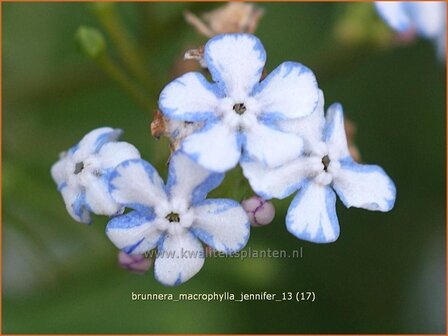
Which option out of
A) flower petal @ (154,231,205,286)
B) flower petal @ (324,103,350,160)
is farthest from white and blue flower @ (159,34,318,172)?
flower petal @ (154,231,205,286)

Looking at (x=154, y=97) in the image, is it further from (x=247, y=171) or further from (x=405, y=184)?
(x=405, y=184)

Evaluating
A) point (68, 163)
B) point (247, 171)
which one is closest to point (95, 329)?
point (68, 163)

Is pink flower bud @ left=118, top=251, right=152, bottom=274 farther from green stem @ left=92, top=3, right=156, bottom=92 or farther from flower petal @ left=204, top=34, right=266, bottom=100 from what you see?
green stem @ left=92, top=3, right=156, bottom=92

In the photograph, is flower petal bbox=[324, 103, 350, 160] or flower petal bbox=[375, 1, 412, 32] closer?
flower petal bbox=[324, 103, 350, 160]

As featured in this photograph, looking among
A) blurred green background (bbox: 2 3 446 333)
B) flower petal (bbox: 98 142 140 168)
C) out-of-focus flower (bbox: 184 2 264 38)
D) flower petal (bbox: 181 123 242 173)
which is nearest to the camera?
flower petal (bbox: 181 123 242 173)

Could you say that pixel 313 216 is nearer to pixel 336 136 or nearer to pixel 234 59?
pixel 336 136

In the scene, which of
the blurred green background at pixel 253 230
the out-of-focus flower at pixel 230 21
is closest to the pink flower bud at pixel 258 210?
the out-of-focus flower at pixel 230 21

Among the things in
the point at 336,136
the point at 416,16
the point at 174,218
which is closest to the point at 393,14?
the point at 416,16
